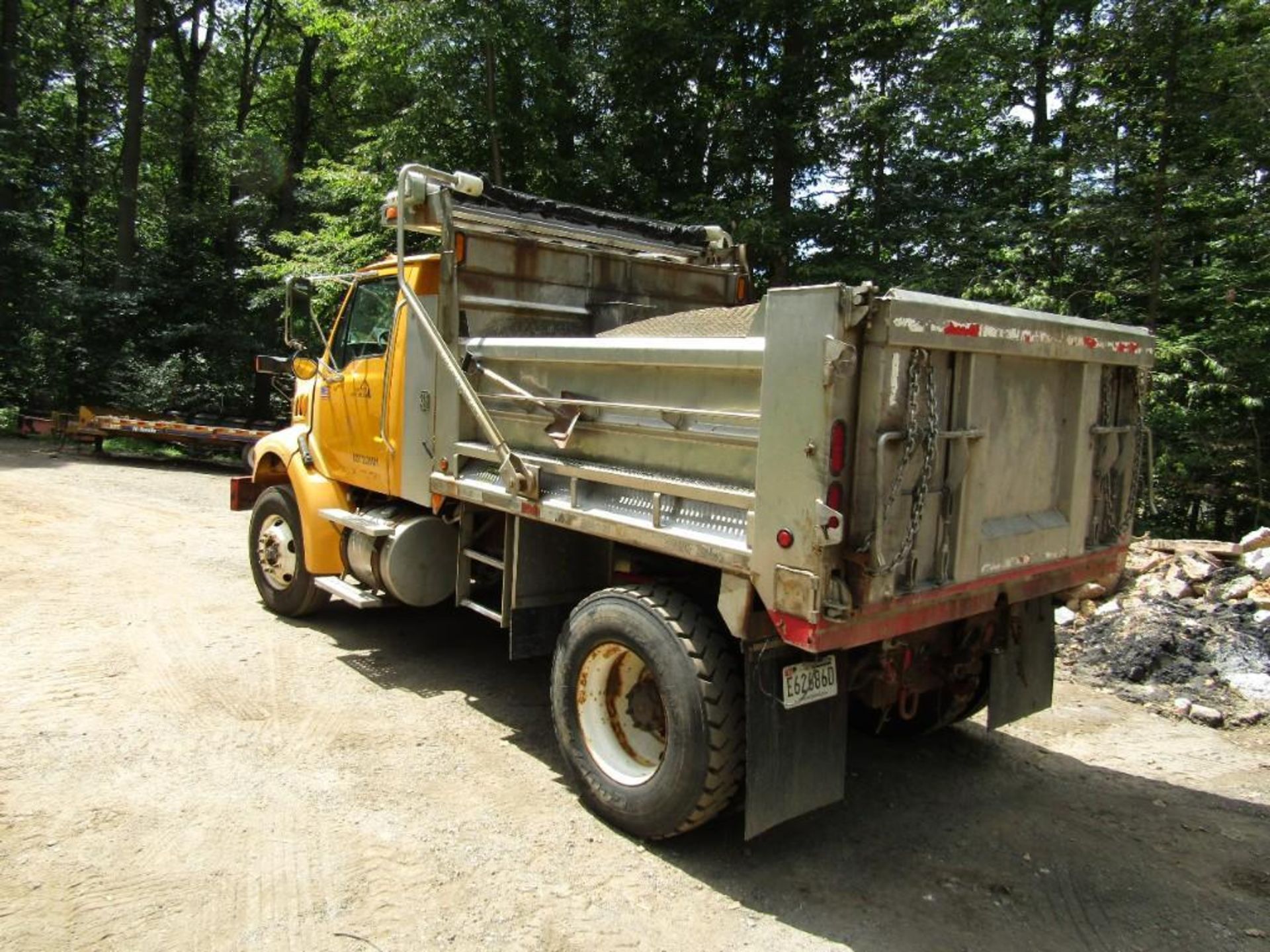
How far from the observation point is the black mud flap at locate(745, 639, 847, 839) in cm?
334

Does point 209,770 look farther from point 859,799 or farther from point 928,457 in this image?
point 928,457

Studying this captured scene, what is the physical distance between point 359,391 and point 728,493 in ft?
11.3

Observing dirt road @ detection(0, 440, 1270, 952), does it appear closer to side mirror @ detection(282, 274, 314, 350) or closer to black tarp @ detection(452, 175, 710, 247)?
side mirror @ detection(282, 274, 314, 350)

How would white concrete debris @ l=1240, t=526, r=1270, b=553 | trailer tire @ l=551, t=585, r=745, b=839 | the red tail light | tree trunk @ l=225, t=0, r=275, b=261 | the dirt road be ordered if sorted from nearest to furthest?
the red tail light → the dirt road → trailer tire @ l=551, t=585, r=745, b=839 → white concrete debris @ l=1240, t=526, r=1270, b=553 → tree trunk @ l=225, t=0, r=275, b=261

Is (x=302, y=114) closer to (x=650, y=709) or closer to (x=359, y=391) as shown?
(x=359, y=391)

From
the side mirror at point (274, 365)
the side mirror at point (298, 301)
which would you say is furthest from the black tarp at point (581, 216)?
the side mirror at point (274, 365)

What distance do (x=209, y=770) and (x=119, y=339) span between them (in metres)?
20.3

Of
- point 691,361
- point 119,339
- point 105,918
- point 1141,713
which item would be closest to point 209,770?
point 105,918

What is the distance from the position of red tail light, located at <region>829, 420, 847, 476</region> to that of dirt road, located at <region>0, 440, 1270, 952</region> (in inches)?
68.0

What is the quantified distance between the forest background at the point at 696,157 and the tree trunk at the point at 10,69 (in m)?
0.09

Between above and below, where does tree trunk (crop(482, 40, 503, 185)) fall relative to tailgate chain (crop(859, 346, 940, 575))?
above

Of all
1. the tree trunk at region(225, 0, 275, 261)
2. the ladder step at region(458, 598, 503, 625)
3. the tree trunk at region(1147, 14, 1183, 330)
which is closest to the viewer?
the ladder step at region(458, 598, 503, 625)

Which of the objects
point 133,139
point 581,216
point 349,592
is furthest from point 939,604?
point 133,139

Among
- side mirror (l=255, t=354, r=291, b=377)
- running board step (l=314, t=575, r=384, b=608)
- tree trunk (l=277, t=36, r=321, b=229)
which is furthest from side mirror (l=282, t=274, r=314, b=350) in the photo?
tree trunk (l=277, t=36, r=321, b=229)
